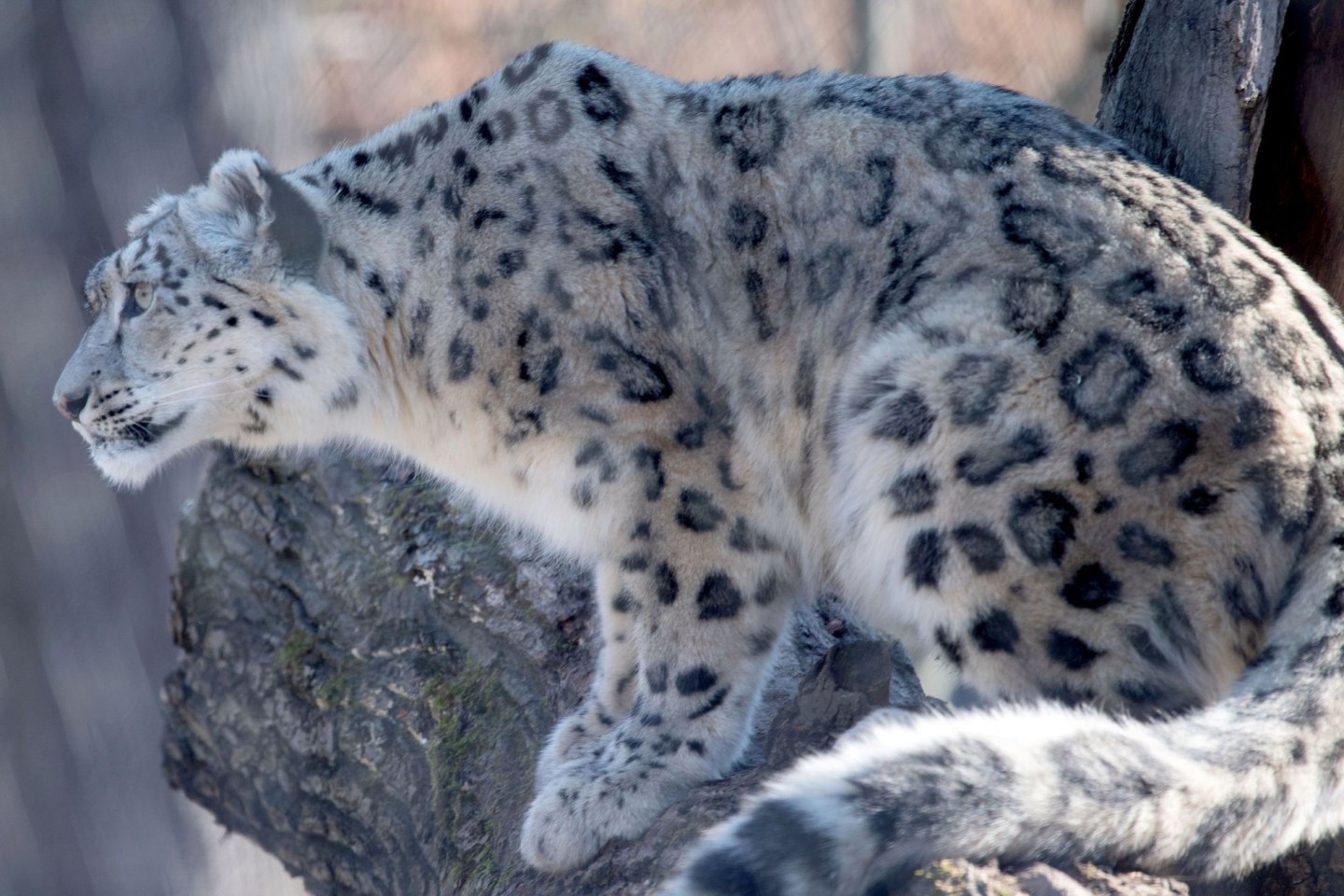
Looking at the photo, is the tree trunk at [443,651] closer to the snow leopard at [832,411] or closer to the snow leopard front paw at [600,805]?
the snow leopard front paw at [600,805]

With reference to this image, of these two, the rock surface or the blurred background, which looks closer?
the rock surface

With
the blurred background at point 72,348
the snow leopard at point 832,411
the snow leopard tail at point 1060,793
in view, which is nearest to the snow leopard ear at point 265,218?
the snow leopard at point 832,411

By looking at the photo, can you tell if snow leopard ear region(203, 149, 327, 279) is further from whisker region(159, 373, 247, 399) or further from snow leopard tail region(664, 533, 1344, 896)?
snow leopard tail region(664, 533, 1344, 896)

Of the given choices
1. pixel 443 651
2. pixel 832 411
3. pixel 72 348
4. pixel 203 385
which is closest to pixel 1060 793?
pixel 832 411

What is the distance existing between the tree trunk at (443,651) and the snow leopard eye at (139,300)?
0.93 meters

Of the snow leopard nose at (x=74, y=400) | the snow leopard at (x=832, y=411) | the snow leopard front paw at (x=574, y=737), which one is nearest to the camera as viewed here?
the snow leopard at (x=832, y=411)

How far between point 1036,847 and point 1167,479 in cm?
66

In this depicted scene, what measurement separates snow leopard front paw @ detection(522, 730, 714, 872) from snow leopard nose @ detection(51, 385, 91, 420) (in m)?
1.35

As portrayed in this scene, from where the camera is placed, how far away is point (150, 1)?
4.78m

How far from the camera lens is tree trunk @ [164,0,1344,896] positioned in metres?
2.85

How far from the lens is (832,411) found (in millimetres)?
2701

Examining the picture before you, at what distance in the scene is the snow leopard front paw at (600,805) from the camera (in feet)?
8.84

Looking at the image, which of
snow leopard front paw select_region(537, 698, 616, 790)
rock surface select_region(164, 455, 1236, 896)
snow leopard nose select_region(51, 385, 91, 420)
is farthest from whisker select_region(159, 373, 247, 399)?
snow leopard front paw select_region(537, 698, 616, 790)

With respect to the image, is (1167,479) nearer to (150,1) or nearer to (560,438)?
(560,438)
